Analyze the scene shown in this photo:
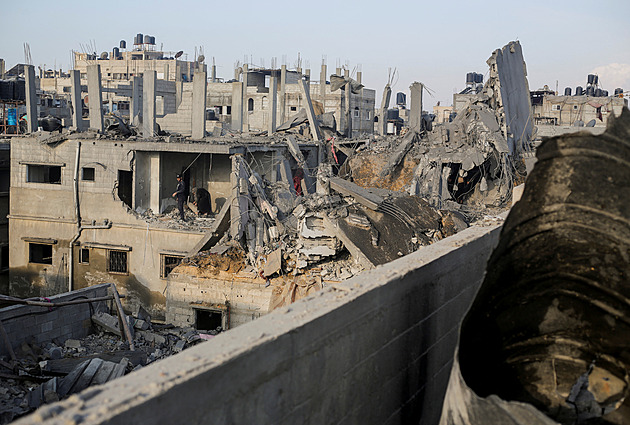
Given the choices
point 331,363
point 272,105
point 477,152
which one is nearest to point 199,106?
point 272,105

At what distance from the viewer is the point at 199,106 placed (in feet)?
70.0

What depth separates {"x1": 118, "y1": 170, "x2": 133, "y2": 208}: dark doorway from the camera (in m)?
20.2

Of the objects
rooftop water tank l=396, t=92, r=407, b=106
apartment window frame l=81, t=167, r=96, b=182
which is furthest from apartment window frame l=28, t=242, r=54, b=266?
rooftop water tank l=396, t=92, r=407, b=106

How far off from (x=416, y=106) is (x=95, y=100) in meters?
12.2

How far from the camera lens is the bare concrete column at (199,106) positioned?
68.6 feet

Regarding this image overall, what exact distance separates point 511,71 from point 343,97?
21.6 m

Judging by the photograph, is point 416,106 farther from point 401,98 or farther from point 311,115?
point 401,98

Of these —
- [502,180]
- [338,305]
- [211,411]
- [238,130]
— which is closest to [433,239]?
[502,180]

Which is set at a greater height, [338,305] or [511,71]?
[511,71]

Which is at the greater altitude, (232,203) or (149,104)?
(149,104)

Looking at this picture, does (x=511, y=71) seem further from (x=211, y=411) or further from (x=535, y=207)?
(x=211, y=411)

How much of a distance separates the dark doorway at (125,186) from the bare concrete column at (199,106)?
268 centimetres

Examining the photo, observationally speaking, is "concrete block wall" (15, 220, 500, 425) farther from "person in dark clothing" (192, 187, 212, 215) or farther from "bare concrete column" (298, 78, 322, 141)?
"bare concrete column" (298, 78, 322, 141)

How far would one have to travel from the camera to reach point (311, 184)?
78.4ft
